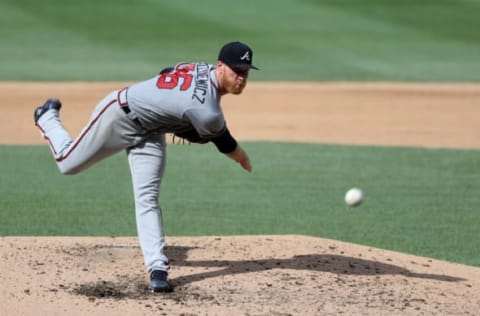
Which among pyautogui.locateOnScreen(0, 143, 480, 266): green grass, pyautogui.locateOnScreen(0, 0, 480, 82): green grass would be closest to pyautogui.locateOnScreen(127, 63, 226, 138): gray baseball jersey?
pyautogui.locateOnScreen(0, 143, 480, 266): green grass

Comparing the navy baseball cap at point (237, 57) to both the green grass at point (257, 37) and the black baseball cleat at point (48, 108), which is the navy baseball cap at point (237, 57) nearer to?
the black baseball cleat at point (48, 108)

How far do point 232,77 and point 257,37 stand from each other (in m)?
18.9

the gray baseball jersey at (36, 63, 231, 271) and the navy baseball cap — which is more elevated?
the navy baseball cap

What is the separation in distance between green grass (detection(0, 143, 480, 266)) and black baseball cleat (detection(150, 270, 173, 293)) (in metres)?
2.64

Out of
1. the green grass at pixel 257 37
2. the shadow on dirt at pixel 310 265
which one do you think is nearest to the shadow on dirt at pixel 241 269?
the shadow on dirt at pixel 310 265

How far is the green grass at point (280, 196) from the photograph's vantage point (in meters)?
9.66

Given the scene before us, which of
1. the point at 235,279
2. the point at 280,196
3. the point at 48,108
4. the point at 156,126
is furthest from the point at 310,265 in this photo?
the point at 280,196

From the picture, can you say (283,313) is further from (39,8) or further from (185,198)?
(39,8)

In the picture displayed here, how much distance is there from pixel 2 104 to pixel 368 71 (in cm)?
848

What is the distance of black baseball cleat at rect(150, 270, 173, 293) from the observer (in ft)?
22.5

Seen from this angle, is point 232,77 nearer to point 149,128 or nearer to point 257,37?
point 149,128

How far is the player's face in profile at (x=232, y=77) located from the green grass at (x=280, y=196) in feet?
9.70

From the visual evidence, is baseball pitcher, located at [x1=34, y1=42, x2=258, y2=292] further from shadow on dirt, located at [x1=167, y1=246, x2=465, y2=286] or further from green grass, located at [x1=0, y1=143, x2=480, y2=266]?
green grass, located at [x1=0, y1=143, x2=480, y2=266]

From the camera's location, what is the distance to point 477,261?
8688 mm
